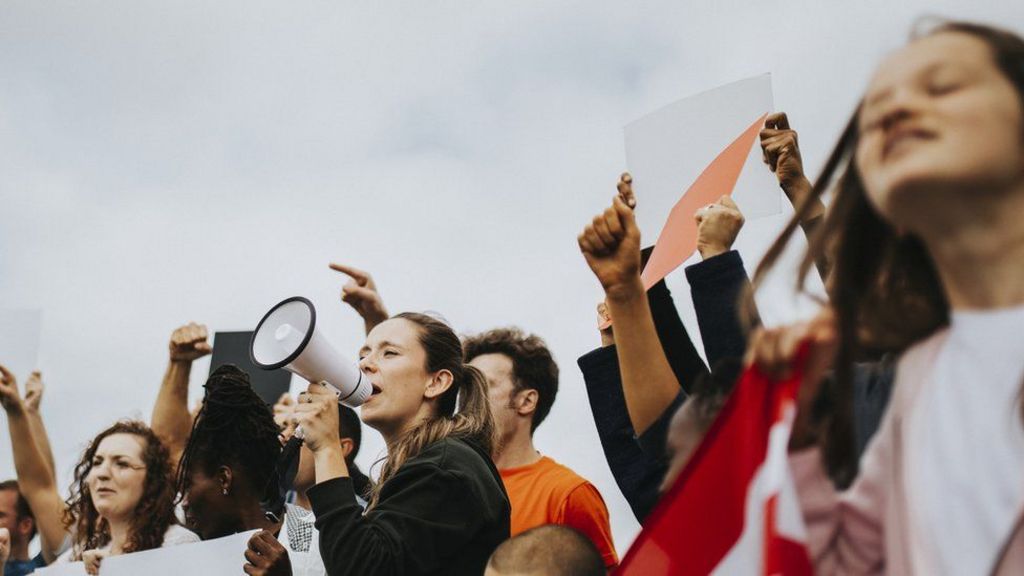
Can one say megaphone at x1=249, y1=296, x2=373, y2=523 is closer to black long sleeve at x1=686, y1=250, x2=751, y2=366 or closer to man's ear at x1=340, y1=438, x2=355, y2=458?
man's ear at x1=340, y1=438, x2=355, y2=458

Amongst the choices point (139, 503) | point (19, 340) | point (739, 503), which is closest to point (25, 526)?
point (19, 340)

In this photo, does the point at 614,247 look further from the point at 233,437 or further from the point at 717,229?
the point at 233,437

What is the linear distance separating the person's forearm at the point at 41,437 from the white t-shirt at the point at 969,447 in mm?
4461

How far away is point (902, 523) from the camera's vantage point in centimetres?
139

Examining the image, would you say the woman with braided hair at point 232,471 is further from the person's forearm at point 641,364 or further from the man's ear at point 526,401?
the person's forearm at point 641,364

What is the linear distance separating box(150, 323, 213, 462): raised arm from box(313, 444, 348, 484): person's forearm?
190 cm

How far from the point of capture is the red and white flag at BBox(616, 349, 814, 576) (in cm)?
143

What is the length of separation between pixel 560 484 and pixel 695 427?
227 cm

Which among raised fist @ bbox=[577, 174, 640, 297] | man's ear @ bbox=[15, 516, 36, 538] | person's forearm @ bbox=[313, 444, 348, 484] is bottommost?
man's ear @ bbox=[15, 516, 36, 538]

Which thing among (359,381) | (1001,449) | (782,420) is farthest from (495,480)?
(1001,449)

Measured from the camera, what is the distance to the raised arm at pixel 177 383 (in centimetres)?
489

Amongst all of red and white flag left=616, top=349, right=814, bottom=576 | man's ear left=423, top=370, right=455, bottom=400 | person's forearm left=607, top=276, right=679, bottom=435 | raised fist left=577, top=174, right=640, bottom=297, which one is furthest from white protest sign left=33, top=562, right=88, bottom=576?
red and white flag left=616, top=349, right=814, bottom=576

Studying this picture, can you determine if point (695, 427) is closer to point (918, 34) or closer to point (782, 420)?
point (782, 420)

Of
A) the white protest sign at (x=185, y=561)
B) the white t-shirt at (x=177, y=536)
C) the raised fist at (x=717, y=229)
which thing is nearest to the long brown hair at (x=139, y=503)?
the white t-shirt at (x=177, y=536)
